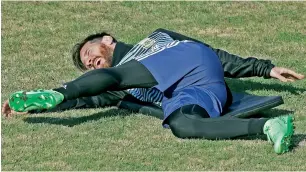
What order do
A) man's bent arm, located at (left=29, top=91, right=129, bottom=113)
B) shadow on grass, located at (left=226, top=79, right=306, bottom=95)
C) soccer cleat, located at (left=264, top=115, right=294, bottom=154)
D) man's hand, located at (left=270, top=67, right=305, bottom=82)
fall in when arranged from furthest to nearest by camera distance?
shadow on grass, located at (left=226, top=79, right=306, bottom=95)
man's bent arm, located at (left=29, top=91, right=129, bottom=113)
man's hand, located at (left=270, top=67, right=305, bottom=82)
soccer cleat, located at (left=264, top=115, right=294, bottom=154)

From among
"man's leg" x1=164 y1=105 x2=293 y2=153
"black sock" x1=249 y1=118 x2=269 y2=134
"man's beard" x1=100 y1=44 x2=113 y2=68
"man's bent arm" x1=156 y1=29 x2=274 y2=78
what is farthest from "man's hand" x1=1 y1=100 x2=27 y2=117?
"black sock" x1=249 y1=118 x2=269 y2=134

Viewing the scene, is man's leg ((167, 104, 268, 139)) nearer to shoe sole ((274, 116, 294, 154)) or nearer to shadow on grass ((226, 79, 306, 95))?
shoe sole ((274, 116, 294, 154))

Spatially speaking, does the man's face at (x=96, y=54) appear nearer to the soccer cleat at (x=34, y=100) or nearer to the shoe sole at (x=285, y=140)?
the soccer cleat at (x=34, y=100)

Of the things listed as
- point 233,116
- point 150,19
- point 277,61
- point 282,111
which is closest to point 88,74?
point 233,116

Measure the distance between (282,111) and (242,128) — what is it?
121cm

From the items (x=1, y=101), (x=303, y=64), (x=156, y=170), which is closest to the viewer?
(x=156, y=170)

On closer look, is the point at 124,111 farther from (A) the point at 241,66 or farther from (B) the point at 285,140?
(B) the point at 285,140

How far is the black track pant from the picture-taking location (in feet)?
21.9

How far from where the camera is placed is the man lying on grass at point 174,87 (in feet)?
22.0

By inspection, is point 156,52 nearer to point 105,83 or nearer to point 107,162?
point 105,83

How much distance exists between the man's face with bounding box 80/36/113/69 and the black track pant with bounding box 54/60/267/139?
0.57 meters

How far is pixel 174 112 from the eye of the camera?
6.99 meters

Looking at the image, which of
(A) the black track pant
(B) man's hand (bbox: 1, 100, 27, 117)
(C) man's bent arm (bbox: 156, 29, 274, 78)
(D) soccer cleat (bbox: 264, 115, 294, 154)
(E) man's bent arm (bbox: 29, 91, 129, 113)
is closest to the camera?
(D) soccer cleat (bbox: 264, 115, 294, 154)

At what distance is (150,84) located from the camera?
723 centimetres
